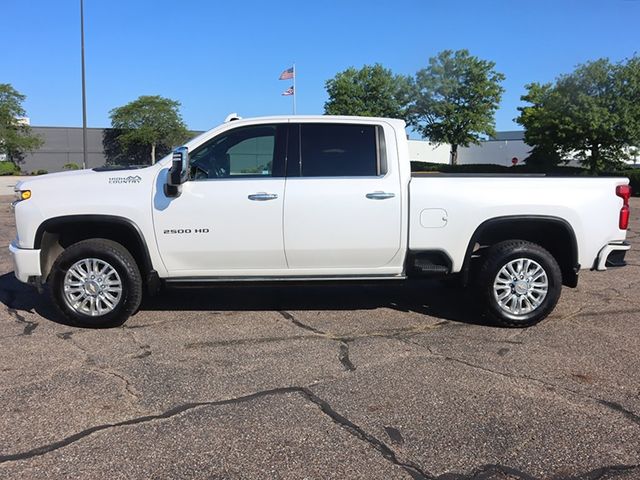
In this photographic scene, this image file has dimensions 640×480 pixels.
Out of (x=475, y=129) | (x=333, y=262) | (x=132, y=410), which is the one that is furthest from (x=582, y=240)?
(x=475, y=129)

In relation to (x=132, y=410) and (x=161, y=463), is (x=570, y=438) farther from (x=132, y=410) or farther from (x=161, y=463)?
(x=132, y=410)

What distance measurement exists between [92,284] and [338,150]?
2.72 meters

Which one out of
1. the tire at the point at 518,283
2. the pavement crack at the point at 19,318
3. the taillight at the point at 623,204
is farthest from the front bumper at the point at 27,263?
the taillight at the point at 623,204

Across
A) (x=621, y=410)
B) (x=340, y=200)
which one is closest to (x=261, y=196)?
(x=340, y=200)

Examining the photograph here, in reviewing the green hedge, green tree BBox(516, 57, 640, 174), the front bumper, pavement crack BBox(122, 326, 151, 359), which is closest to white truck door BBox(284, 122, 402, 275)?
pavement crack BBox(122, 326, 151, 359)

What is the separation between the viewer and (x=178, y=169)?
5148mm

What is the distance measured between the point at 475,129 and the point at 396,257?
43.4 meters

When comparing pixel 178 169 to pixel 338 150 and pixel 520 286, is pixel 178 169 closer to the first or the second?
pixel 338 150

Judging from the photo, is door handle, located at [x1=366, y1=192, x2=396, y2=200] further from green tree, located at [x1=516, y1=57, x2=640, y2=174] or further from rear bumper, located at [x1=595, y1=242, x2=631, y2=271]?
green tree, located at [x1=516, y1=57, x2=640, y2=174]

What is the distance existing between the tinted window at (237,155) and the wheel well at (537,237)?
86.0 inches

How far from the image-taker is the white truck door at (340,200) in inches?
213

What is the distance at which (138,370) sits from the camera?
4.47 metres

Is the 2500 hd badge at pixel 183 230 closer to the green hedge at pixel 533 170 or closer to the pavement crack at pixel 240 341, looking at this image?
the pavement crack at pixel 240 341

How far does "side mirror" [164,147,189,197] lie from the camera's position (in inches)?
202
